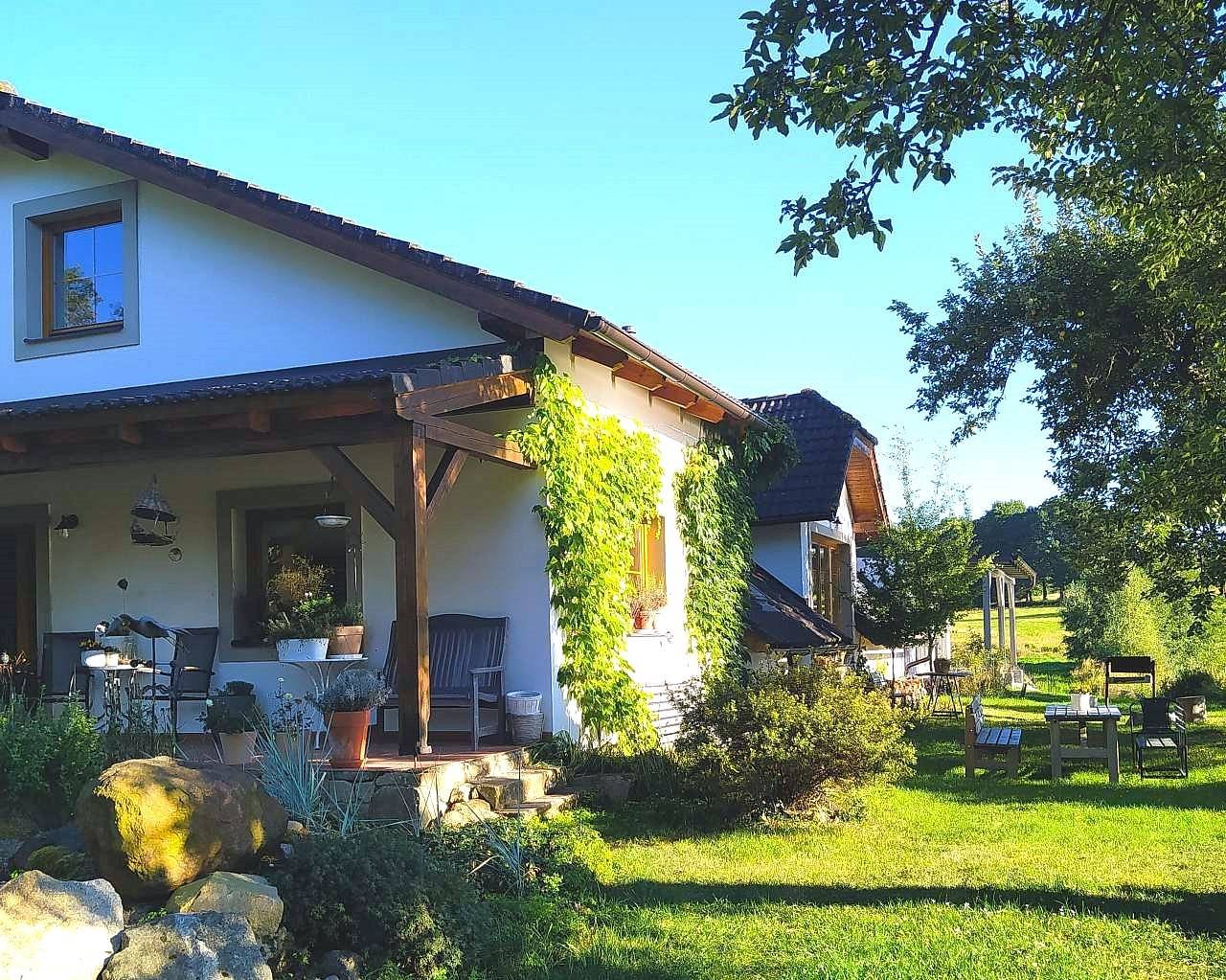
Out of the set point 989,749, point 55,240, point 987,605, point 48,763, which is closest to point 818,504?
point 989,749

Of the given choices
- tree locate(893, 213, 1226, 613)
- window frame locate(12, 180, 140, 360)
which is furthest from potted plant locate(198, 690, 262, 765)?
tree locate(893, 213, 1226, 613)

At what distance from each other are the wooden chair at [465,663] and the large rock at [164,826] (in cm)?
347

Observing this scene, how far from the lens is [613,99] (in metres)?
8.81

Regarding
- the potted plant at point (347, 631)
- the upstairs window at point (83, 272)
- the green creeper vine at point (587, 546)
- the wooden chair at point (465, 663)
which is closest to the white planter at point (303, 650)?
the potted plant at point (347, 631)

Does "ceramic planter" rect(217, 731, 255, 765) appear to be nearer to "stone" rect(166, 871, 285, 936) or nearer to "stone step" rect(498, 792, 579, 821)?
"stone step" rect(498, 792, 579, 821)

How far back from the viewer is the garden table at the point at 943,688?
18016 mm

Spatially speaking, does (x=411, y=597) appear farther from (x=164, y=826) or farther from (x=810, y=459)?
(x=810, y=459)

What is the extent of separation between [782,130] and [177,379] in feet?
23.9

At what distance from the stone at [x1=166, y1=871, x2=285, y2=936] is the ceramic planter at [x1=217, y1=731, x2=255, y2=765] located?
351 centimetres

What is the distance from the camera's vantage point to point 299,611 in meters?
9.41

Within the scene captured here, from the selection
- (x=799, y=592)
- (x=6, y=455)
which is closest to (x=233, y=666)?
(x=6, y=455)

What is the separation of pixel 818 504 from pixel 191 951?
12.5 meters

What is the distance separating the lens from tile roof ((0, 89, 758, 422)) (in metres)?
9.12

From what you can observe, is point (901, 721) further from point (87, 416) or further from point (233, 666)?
point (87, 416)
